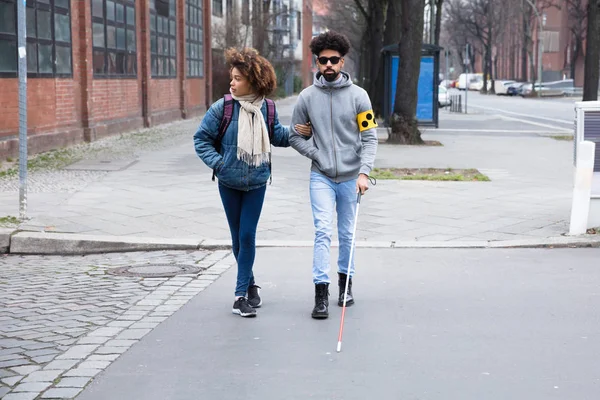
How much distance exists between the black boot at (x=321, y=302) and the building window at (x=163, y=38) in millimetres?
22675

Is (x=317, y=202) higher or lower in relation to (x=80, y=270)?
higher

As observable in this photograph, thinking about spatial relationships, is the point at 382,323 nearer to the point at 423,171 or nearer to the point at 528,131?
the point at 423,171

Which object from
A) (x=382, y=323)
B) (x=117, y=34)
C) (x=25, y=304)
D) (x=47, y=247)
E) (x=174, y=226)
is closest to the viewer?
(x=382, y=323)

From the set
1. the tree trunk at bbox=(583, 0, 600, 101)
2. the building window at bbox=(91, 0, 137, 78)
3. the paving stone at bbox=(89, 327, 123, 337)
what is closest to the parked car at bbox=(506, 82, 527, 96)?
the tree trunk at bbox=(583, 0, 600, 101)

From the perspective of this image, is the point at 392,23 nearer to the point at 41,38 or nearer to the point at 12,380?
the point at 41,38

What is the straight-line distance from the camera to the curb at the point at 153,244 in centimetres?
860

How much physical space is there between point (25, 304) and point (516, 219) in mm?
5395

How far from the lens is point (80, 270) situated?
784 centimetres

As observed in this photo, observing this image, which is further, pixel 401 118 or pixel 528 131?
pixel 528 131

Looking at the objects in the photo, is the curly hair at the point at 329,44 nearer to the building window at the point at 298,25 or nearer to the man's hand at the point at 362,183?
the man's hand at the point at 362,183

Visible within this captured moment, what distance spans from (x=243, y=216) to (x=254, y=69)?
0.95 meters

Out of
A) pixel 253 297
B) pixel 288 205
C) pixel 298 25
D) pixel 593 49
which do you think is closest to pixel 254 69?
pixel 253 297

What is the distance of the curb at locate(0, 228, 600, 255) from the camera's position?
8.60 meters

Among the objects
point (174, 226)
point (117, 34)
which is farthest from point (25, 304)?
point (117, 34)
